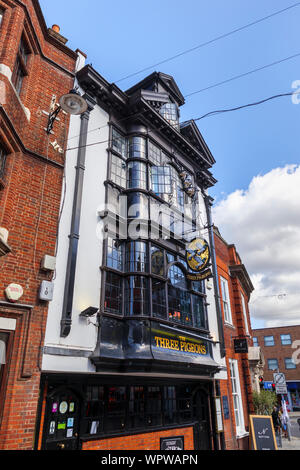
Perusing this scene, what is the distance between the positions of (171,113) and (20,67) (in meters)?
7.20

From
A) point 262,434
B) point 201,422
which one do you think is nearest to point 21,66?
point 201,422

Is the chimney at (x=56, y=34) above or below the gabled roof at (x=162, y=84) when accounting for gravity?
below

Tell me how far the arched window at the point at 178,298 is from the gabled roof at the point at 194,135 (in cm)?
694

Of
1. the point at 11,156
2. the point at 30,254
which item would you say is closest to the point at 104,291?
the point at 30,254

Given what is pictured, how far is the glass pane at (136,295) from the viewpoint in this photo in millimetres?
9359

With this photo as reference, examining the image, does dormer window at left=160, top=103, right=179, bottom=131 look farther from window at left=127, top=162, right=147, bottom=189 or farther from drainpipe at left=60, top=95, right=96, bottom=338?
drainpipe at left=60, top=95, right=96, bottom=338

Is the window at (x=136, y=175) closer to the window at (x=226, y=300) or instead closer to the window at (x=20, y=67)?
the window at (x=20, y=67)

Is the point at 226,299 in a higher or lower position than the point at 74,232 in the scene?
higher

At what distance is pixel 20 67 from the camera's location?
8.94m

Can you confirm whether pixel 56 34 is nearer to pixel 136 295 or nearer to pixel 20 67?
pixel 20 67

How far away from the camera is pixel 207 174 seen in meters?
16.5

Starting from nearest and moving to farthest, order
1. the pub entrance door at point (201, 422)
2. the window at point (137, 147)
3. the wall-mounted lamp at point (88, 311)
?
the wall-mounted lamp at point (88, 311) → the pub entrance door at point (201, 422) → the window at point (137, 147)

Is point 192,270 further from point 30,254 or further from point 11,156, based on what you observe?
point 11,156

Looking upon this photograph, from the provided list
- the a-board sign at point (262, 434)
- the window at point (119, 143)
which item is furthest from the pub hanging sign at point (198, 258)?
the a-board sign at point (262, 434)
